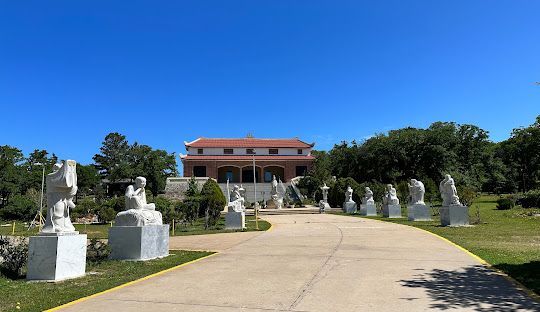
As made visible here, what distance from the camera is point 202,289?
627 centimetres

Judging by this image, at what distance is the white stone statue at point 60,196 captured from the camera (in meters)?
7.32

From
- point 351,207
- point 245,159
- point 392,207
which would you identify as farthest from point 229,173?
point 392,207

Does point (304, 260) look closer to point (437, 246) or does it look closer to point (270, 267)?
point (270, 267)

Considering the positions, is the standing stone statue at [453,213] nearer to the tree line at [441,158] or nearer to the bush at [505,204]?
the bush at [505,204]

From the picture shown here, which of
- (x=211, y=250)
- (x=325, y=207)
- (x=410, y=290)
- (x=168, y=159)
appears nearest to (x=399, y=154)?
(x=325, y=207)

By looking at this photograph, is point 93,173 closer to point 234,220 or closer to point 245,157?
point 245,157

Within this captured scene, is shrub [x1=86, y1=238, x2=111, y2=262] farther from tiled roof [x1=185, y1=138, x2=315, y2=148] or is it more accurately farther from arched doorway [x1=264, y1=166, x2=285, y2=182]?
arched doorway [x1=264, y1=166, x2=285, y2=182]

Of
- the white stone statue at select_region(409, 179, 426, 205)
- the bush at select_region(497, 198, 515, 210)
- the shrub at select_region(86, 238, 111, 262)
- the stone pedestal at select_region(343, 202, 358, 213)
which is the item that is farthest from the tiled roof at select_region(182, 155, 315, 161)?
the shrub at select_region(86, 238, 111, 262)

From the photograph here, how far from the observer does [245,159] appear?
60562 mm

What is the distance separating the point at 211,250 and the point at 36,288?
519 cm

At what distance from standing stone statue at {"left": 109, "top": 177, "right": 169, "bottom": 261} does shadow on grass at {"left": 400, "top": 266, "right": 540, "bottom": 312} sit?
224 inches

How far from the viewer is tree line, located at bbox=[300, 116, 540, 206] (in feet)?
160

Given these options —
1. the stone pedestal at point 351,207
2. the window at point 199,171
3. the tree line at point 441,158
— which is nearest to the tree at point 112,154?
the window at point 199,171

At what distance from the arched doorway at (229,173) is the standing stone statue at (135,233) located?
2113 inches
